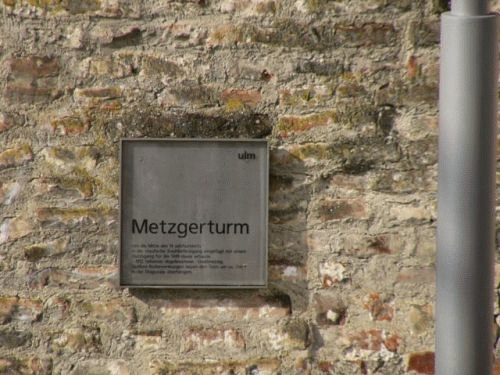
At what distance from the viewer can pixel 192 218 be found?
306cm

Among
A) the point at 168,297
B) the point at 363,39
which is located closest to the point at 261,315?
the point at 168,297

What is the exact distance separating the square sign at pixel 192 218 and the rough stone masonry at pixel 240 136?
47 mm

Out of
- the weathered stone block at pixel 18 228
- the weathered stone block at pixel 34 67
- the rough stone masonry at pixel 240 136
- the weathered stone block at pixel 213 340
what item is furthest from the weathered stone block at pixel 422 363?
the weathered stone block at pixel 34 67

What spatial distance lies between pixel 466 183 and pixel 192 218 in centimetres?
97

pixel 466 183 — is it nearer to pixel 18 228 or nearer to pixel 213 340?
pixel 213 340

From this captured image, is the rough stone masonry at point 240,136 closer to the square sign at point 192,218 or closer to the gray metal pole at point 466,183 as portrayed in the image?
the square sign at point 192,218

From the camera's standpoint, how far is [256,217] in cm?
305

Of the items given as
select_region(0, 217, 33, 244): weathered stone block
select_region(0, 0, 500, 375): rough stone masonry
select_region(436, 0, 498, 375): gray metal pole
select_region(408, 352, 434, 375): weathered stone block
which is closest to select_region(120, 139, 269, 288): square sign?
select_region(0, 0, 500, 375): rough stone masonry

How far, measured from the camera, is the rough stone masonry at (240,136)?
9.96 feet

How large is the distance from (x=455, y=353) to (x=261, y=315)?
31.0 inches

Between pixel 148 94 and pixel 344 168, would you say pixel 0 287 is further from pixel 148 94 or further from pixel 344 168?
pixel 344 168

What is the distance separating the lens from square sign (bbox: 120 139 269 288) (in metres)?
3.05

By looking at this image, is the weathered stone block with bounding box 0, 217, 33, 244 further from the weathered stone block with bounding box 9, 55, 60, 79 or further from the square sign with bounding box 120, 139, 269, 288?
the weathered stone block with bounding box 9, 55, 60, 79

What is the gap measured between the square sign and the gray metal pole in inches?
29.7
